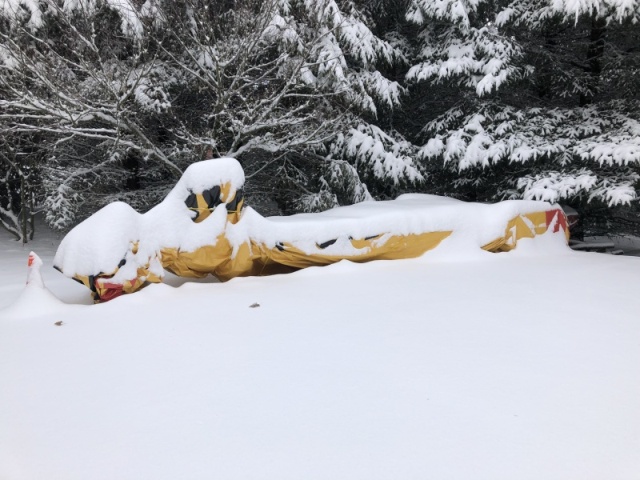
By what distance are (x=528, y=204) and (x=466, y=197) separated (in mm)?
3502

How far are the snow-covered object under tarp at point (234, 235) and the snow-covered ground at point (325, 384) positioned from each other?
286 mm

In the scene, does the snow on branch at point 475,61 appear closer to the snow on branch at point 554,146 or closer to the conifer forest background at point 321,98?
the conifer forest background at point 321,98

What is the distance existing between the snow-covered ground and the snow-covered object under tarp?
29 cm

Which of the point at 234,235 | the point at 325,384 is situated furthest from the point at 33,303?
the point at 325,384

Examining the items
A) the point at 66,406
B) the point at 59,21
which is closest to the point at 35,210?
the point at 59,21

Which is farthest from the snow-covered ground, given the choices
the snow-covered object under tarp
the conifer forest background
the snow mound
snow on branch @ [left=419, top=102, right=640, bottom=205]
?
the conifer forest background

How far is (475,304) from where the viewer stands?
354cm

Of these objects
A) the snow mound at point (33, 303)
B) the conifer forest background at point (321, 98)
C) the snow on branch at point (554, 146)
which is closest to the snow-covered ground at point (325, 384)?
the snow mound at point (33, 303)

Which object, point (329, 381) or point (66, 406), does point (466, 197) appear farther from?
point (66, 406)

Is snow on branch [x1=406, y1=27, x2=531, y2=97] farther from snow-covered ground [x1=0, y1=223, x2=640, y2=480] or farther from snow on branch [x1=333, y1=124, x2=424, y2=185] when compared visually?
snow-covered ground [x1=0, y1=223, x2=640, y2=480]

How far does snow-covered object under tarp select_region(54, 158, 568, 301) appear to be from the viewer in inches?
143

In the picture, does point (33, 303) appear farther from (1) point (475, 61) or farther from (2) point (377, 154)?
(1) point (475, 61)

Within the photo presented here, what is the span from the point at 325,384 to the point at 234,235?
7.49ft

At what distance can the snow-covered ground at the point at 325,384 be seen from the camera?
5.55ft
